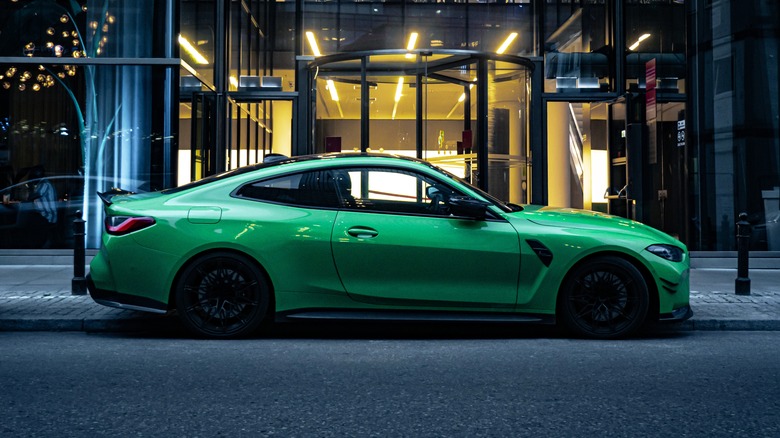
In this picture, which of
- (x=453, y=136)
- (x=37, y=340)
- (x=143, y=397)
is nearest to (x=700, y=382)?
(x=143, y=397)

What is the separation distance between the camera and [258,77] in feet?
50.4

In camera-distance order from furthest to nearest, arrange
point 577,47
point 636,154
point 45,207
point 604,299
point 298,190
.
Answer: point 577,47, point 636,154, point 45,207, point 298,190, point 604,299

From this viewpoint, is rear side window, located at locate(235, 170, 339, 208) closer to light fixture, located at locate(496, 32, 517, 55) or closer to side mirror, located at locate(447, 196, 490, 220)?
side mirror, located at locate(447, 196, 490, 220)

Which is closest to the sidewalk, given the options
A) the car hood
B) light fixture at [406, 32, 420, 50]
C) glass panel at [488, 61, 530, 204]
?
the car hood

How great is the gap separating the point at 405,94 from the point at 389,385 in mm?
9350

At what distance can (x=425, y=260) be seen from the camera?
677 cm

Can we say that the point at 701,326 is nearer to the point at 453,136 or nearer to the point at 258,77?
the point at 453,136

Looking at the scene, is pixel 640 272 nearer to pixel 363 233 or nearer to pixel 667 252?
pixel 667 252

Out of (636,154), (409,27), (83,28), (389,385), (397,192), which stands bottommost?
(389,385)

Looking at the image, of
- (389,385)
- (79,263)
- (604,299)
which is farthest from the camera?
(79,263)

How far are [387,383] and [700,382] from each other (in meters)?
1.87

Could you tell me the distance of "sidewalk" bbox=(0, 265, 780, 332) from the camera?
7340mm

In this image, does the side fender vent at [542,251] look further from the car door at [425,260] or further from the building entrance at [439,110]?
the building entrance at [439,110]

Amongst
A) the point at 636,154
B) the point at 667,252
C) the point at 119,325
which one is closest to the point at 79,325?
the point at 119,325
